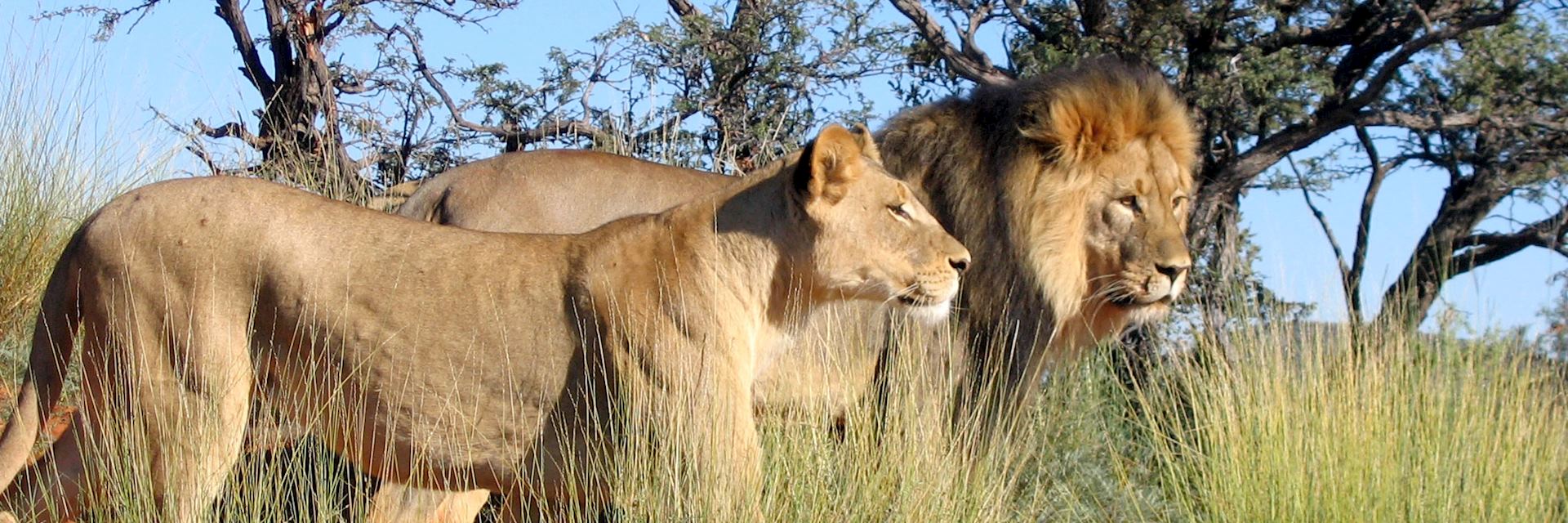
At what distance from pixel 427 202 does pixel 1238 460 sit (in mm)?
2788

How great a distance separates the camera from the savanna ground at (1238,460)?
168 inches

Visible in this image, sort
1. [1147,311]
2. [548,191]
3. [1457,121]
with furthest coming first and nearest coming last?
[1457,121]
[548,191]
[1147,311]

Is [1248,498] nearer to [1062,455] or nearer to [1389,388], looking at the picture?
[1389,388]

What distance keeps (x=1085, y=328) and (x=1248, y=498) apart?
43.4 inches

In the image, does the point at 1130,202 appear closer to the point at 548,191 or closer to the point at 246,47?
the point at 548,191

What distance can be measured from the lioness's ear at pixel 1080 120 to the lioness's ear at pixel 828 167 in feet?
4.02

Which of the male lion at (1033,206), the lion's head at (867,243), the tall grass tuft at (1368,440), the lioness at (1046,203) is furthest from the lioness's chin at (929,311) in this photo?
the tall grass tuft at (1368,440)

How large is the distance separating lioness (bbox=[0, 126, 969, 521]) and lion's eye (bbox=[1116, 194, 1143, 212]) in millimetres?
1168

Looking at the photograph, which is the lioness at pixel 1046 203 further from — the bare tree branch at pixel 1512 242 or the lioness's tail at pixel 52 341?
the bare tree branch at pixel 1512 242

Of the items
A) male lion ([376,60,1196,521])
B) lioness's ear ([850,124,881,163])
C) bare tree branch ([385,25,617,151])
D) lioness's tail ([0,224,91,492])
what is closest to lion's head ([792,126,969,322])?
lioness's ear ([850,124,881,163])

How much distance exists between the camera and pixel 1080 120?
5688mm

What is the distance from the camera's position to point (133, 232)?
4.40 meters

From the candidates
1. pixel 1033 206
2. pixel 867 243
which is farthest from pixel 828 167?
pixel 1033 206

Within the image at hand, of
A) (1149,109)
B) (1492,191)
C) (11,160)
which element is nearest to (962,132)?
(1149,109)
